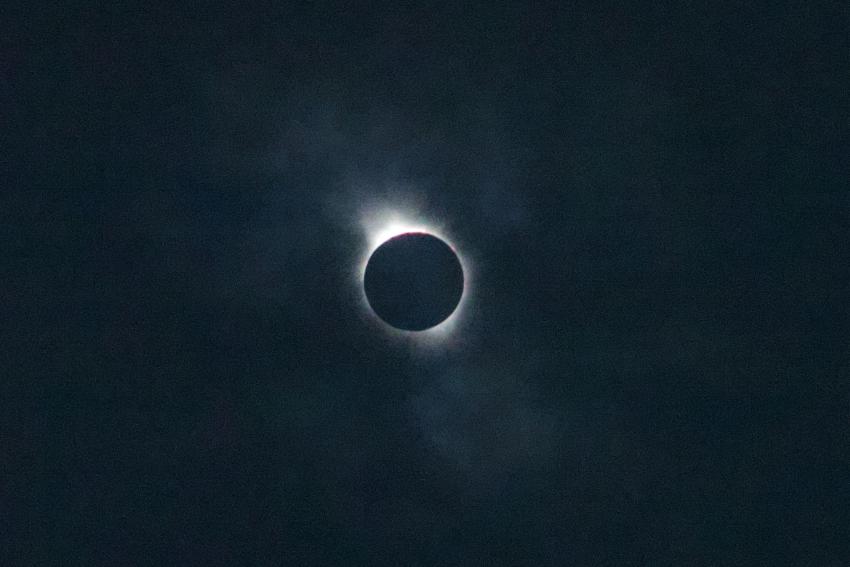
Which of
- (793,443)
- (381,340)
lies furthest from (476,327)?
(793,443)

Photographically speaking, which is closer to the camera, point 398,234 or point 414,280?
point 398,234

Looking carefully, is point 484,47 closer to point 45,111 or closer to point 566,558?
point 45,111

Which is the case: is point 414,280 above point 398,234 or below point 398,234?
below
